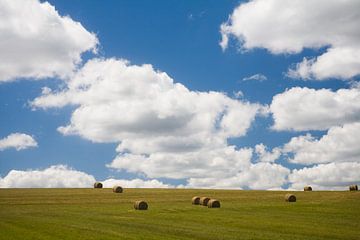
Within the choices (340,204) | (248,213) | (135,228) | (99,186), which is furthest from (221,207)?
(99,186)

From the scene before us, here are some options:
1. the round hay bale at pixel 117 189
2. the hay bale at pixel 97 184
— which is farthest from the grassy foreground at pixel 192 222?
the hay bale at pixel 97 184

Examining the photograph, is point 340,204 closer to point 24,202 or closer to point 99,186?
point 24,202

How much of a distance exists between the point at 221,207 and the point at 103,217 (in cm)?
1616

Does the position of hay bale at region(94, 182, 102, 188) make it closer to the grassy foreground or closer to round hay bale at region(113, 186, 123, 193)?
round hay bale at region(113, 186, 123, 193)

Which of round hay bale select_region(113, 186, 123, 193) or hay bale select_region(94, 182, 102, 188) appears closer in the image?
round hay bale select_region(113, 186, 123, 193)

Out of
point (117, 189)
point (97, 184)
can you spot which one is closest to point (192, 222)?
point (117, 189)

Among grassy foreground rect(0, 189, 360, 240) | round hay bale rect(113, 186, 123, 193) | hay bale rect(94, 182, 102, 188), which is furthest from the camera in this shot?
hay bale rect(94, 182, 102, 188)

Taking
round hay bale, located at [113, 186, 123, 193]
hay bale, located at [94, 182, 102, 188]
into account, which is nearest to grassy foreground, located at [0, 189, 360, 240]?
round hay bale, located at [113, 186, 123, 193]

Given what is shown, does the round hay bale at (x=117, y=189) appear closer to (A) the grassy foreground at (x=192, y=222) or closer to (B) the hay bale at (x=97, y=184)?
(B) the hay bale at (x=97, y=184)

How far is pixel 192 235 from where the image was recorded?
27.0 meters

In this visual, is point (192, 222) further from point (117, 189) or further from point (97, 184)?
point (97, 184)

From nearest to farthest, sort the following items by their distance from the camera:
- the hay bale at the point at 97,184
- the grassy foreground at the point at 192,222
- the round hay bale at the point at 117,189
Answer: the grassy foreground at the point at 192,222 < the round hay bale at the point at 117,189 < the hay bale at the point at 97,184

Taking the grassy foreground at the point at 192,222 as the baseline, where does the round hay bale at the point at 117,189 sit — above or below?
above

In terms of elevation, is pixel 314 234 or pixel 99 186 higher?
pixel 99 186
